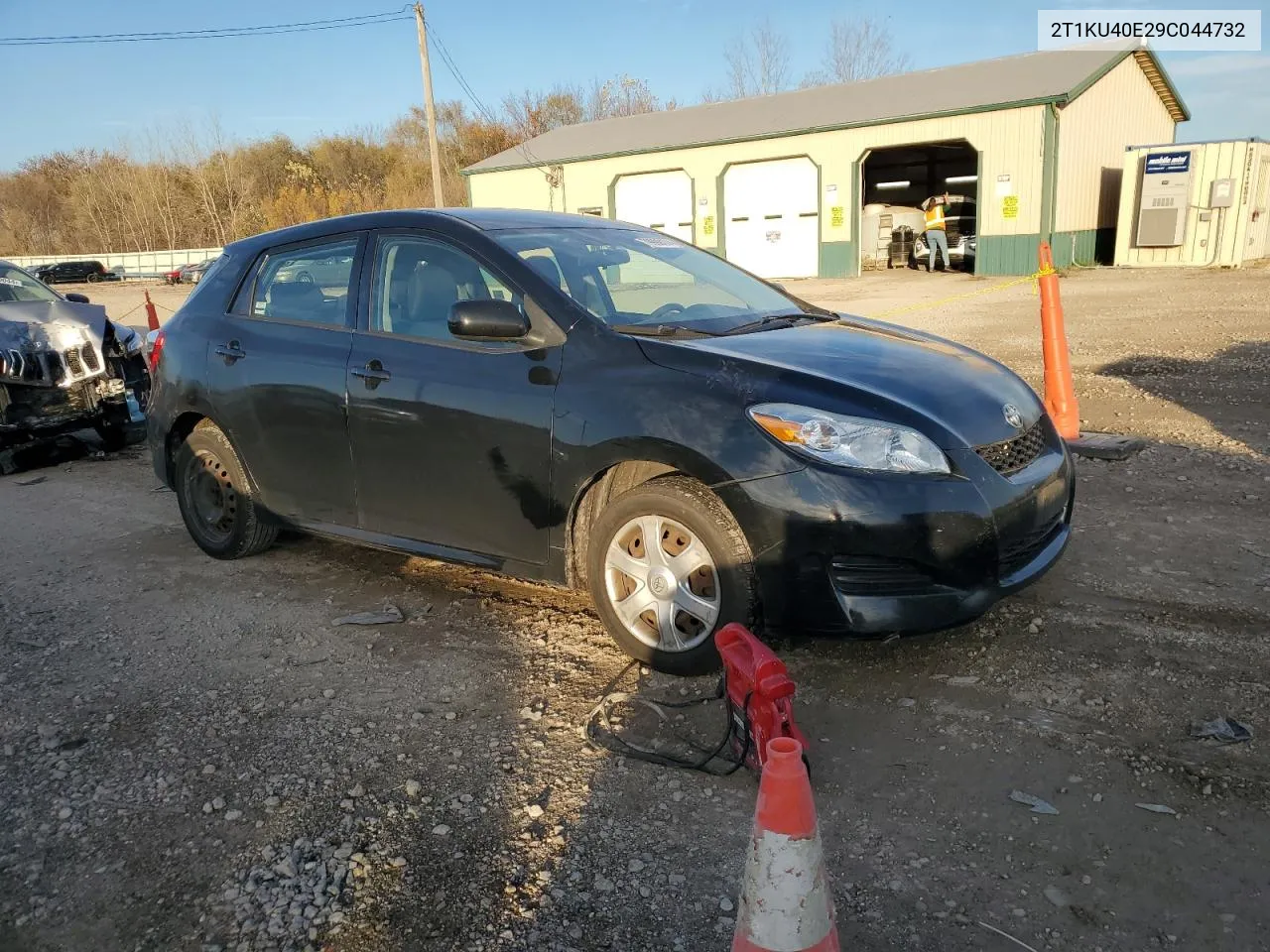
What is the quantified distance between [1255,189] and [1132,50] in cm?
462

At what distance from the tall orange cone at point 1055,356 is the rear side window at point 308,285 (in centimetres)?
422

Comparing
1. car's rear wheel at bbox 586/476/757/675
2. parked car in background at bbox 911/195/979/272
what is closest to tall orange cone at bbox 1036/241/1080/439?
car's rear wheel at bbox 586/476/757/675

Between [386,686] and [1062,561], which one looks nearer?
[386,686]

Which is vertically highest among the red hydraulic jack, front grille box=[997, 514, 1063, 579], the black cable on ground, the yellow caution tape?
front grille box=[997, 514, 1063, 579]

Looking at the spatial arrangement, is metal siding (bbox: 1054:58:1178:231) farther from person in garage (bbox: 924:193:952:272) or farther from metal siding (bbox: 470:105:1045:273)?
person in garage (bbox: 924:193:952:272)

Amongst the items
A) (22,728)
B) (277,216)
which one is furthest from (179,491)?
(277,216)

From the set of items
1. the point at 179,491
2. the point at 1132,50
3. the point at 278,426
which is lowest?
the point at 179,491

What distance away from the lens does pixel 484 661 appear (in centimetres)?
392

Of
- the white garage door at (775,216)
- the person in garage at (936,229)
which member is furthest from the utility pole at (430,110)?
the person in garage at (936,229)

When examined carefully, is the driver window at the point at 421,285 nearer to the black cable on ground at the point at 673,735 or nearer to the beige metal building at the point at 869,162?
the black cable on ground at the point at 673,735

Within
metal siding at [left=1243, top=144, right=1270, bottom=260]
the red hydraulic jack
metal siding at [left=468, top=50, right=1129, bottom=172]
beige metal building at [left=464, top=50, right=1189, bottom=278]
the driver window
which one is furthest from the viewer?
metal siding at [left=468, top=50, right=1129, bottom=172]

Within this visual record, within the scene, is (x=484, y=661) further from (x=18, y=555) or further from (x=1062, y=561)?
(x=18, y=555)

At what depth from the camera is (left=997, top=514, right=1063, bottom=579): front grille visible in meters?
3.36

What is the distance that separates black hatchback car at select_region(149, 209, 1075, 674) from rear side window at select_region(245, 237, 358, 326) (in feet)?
0.04
